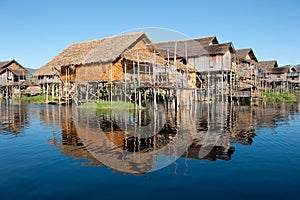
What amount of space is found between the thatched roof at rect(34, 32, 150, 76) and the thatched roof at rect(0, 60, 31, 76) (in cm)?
2303

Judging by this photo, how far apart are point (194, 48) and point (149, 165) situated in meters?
32.3

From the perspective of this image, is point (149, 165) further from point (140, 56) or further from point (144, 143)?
point (140, 56)

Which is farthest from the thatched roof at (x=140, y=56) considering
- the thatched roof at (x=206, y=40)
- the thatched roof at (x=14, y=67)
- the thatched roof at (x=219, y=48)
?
the thatched roof at (x=14, y=67)

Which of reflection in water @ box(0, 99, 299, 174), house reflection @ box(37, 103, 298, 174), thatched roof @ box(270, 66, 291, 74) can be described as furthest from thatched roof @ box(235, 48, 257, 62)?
Answer: house reflection @ box(37, 103, 298, 174)

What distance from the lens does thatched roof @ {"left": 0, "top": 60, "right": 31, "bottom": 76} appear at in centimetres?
5282

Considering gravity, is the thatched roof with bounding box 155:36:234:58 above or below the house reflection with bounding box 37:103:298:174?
above

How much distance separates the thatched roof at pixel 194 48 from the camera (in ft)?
118

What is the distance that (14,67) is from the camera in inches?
2154

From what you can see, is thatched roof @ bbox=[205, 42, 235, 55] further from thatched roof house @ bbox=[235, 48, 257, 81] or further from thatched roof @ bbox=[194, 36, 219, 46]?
thatched roof house @ bbox=[235, 48, 257, 81]

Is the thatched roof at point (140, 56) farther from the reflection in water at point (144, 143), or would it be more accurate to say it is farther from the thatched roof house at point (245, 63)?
the thatched roof house at point (245, 63)

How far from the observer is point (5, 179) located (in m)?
6.86

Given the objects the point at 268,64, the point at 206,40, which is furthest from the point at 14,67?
the point at 268,64

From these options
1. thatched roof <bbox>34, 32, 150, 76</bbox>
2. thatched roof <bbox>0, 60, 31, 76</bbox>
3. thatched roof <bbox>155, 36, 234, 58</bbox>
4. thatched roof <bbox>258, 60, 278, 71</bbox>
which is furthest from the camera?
thatched roof <bbox>258, 60, 278, 71</bbox>

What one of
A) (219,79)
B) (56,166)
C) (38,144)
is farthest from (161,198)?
(219,79)
